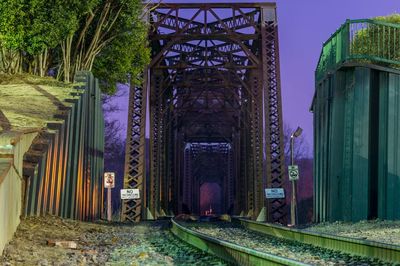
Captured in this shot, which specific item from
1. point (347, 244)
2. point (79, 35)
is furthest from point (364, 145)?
point (79, 35)

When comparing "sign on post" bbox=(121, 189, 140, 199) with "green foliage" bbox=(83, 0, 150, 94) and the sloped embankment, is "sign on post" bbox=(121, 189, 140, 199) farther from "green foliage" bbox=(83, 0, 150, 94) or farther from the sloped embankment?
"green foliage" bbox=(83, 0, 150, 94)

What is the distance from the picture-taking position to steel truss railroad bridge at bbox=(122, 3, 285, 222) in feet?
100

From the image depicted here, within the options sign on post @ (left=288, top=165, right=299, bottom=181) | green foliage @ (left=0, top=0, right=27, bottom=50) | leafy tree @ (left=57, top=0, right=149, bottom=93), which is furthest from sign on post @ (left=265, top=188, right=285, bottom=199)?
green foliage @ (left=0, top=0, right=27, bottom=50)

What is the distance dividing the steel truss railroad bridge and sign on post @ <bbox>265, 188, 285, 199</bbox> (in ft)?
3.21

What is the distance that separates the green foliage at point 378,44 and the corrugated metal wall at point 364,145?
66 cm

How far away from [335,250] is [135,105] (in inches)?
885

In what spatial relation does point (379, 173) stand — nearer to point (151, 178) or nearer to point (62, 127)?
point (62, 127)

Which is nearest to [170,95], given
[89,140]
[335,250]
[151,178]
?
[151,178]

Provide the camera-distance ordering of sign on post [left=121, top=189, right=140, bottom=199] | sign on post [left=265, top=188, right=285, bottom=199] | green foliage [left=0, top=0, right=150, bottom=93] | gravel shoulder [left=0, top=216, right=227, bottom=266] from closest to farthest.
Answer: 1. gravel shoulder [left=0, top=216, right=227, bottom=266]
2. green foliage [left=0, top=0, right=150, bottom=93]
3. sign on post [left=265, top=188, right=285, bottom=199]
4. sign on post [left=121, top=189, right=140, bottom=199]

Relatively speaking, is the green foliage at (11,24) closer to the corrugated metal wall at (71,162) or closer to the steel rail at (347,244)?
the corrugated metal wall at (71,162)

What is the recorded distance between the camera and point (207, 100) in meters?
54.5

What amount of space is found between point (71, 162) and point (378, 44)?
1018 centimetres

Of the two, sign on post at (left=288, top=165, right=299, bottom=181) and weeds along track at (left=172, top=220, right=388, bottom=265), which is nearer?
weeds along track at (left=172, top=220, right=388, bottom=265)

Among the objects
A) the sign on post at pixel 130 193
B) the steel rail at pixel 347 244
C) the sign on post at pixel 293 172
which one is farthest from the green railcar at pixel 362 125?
the sign on post at pixel 130 193
